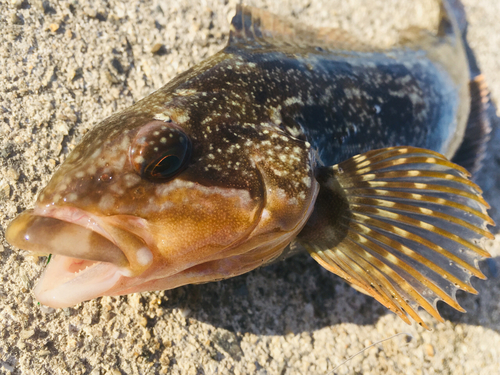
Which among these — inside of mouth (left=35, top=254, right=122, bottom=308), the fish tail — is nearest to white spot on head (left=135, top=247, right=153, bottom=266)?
inside of mouth (left=35, top=254, right=122, bottom=308)

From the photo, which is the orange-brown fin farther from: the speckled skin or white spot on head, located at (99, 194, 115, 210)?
white spot on head, located at (99, 194, 115, 210)

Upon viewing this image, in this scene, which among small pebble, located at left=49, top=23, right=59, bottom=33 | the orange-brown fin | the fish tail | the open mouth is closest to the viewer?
the open mouth

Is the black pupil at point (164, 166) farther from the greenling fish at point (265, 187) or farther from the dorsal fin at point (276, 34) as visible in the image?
the dorsal fin at point (276, 34)

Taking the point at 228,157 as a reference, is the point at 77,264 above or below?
below

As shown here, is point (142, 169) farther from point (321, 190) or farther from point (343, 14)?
point (343, 14)

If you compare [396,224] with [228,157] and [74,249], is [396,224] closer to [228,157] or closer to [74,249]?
[228,157]

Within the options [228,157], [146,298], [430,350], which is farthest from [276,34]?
[430,350]
